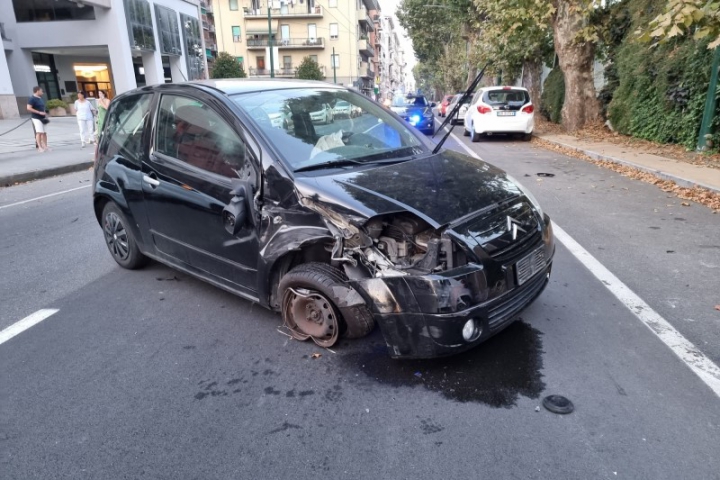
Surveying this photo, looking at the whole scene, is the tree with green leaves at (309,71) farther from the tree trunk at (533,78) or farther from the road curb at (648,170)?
the road curb at (648,170)

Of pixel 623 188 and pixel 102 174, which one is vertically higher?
pixel 102 174

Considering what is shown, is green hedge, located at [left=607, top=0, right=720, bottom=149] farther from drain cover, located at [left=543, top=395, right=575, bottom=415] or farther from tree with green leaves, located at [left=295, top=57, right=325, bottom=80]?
tree with green leaves, located at [left=295, top=57, right=325, bottom=80]

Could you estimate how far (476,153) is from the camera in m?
13.9

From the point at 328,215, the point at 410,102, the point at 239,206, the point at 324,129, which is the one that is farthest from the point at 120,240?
the point at 410,102

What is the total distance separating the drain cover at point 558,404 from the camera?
279 centimetres

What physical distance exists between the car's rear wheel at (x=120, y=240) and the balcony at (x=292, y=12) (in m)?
64.4

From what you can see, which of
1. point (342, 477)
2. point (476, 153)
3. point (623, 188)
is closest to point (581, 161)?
point (476, 153)

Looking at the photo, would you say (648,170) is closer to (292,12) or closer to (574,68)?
(574,68)

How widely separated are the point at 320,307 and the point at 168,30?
46243 millimetres

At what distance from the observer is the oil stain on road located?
2979 mm

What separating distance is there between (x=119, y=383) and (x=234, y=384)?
2.47 ft

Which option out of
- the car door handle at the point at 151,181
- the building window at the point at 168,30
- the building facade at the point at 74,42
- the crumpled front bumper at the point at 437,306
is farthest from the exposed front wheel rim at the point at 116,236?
the building window at the point at 168,30

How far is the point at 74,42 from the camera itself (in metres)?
35.9

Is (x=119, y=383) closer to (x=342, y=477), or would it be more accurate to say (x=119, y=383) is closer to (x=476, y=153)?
(x=342, y=477)
